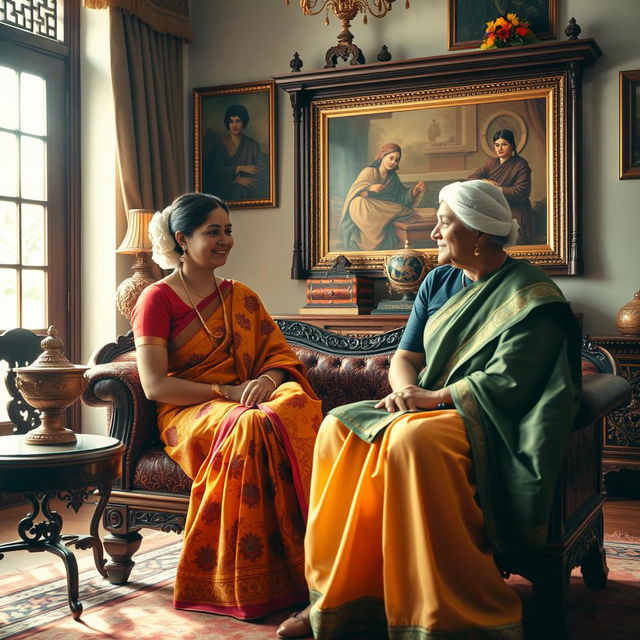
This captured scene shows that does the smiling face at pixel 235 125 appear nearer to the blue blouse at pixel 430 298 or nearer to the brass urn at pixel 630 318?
the brass urn at pixel 630 318

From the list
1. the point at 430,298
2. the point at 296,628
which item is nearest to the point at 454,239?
the point at 430,298

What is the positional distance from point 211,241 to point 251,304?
1.03 feet

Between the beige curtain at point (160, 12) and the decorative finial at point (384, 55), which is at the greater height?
the beige curtain at point (160, 12)

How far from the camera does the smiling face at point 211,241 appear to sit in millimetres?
3434

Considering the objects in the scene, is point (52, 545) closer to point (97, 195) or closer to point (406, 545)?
point (406, 545)

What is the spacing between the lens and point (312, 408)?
322cm

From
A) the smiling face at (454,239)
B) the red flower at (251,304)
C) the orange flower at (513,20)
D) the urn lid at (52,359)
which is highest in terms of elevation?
the orange flower at (513,20)

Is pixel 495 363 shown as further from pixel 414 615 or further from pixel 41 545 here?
pixel 41 545

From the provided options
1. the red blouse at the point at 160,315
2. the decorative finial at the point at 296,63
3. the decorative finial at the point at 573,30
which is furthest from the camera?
the decorative finial at the point at 296,63

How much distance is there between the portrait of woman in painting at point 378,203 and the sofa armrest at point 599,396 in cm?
262

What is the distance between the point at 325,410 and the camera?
3.82 metres

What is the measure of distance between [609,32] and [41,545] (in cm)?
420

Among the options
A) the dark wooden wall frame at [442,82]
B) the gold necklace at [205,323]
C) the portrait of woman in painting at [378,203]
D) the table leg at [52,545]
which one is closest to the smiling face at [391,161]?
the portrait of woman in painting at [378,203]

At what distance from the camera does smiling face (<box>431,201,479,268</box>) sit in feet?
9.36
